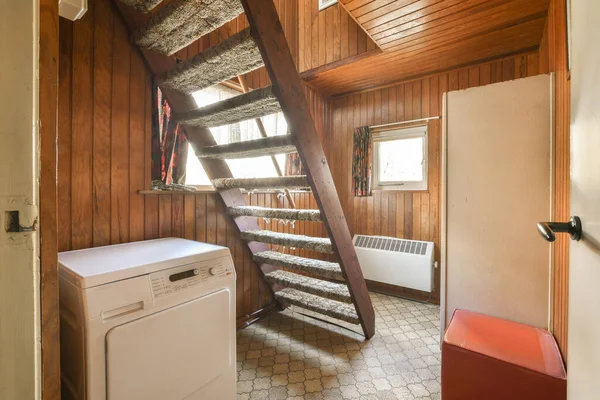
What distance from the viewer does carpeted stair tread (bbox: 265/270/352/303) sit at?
1952mm

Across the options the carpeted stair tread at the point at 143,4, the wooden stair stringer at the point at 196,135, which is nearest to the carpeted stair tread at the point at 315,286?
the wooden stair stringer at the point at 196,135

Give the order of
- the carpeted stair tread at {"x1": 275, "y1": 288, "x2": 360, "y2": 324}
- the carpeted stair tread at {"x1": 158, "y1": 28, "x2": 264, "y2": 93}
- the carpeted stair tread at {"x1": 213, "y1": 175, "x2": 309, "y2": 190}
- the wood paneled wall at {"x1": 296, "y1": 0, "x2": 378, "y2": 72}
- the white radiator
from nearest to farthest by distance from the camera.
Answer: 1. the carpeted stair tread at {"x1": 158, "y1": 28, "x2": 264, "y2": 93}
2. the carpeted stair tread at {"x1": 213, "y1": 175, "x2": 309, "y2": 190}
3. the carpeted stair tread at {"x1": 275, "y1": 288, "x2": 360, "y2": 324}
4. the wood paneled wall at {"x1": 296, "y1": 0, "x2": 378, "y2": 72}
5. the white radiator

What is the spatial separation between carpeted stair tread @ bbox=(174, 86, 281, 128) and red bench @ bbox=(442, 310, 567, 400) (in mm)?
1451

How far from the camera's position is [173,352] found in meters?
1.11

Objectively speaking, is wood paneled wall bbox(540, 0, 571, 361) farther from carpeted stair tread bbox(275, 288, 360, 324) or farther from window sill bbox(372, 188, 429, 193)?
window sill bbox(372, 188, 429, 193)

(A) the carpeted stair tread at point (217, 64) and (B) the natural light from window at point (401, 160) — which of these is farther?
(B) the natural light from window at point (401, 160)

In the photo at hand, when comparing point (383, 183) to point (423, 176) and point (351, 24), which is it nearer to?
point (423, 176)

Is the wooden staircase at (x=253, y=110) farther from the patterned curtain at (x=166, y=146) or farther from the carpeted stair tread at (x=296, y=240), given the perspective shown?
the patterned curtain at (x=166, y=146)

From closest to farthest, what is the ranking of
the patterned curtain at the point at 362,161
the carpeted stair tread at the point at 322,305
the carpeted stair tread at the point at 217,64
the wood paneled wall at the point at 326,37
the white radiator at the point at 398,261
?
the carpeted stair tread at the point at 217,64 < the carpeted stair tread at the point at 322,305 < the wood paneled wall at the point at 326,37 < the white radiator at the point at 398,261 < the patterned curtain at the point at 362,161

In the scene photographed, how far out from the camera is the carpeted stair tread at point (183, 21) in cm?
118

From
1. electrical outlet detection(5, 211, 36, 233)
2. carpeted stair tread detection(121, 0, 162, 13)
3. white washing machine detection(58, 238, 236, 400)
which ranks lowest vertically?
white washing machine detection(58, 238, 236, 400)

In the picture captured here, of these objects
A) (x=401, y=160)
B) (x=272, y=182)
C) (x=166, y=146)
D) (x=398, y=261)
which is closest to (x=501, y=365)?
(x=272, y=182)

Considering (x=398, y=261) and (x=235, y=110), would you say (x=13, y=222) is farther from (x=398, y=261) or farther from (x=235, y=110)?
(x=398, y=261)

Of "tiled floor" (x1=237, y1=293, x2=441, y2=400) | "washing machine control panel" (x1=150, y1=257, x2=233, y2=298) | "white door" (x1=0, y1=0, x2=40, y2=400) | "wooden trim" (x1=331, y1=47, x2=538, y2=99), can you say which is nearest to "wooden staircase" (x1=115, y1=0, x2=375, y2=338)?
"tiled floor" (x1=237, y1=293, x2=441, y2=400)
